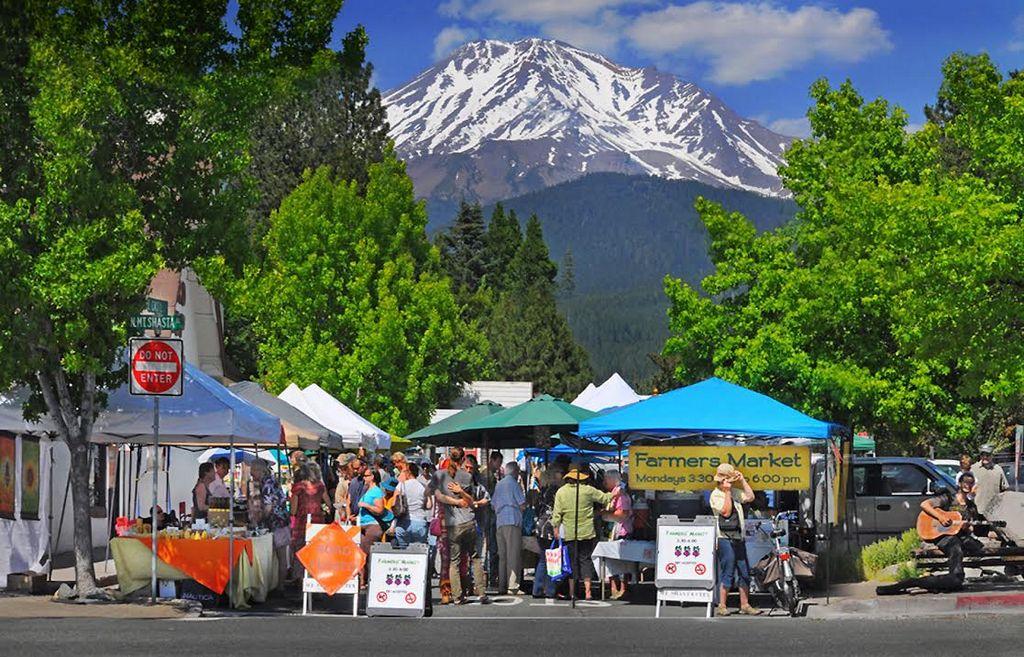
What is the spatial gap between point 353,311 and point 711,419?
32612mm

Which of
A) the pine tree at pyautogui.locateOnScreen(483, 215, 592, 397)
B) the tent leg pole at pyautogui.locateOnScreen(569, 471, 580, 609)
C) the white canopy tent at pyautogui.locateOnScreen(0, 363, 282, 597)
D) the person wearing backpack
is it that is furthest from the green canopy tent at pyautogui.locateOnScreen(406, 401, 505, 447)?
the pine tree at pyautogui.locateOnScreen(483, 215, 592, 397)

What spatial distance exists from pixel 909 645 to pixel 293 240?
40.8 metres

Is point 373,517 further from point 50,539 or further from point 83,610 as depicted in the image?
point 50,539

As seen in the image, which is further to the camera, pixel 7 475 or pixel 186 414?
pixel 7 475

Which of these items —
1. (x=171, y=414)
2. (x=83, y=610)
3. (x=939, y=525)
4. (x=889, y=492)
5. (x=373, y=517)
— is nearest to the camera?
(x=83, y=610)

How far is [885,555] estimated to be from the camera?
→ 75.2 ft

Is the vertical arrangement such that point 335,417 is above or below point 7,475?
above

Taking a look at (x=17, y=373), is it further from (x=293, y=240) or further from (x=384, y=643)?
(x=293, y=240)

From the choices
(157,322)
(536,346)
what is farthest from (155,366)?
(536,346)

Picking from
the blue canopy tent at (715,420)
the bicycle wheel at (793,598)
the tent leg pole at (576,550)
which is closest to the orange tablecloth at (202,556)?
the tent leg pole at (576,550)

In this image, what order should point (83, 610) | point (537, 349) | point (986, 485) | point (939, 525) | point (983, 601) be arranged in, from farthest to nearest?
point (537, 349) < point (986, 485) < point (939, 525) < point (983, 601) < point (83, 610)

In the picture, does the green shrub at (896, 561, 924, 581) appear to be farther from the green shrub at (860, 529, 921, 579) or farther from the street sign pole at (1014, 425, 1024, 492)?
the street sign pole at (1014, 425, 1024, 492)

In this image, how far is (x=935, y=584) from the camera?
19156mm

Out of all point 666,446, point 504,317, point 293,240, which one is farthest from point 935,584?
point 504,317
